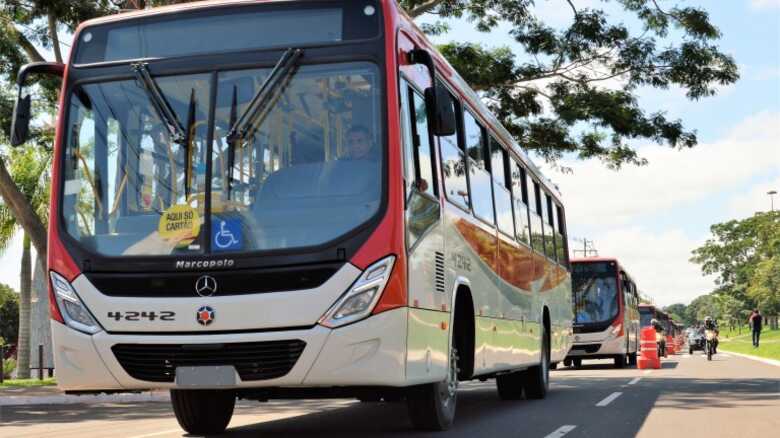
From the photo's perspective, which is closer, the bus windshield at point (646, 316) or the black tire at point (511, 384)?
the black tire at point (511, 384)

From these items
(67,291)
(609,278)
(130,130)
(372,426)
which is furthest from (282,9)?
(609,278)

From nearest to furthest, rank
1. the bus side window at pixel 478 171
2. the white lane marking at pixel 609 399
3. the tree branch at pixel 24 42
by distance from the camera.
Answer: the bus side window at pixel 478 171 < the white lane marking at pixel 609 399 < the tree branch at pixel 24 42

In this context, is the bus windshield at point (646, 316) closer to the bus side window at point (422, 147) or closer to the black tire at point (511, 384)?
the black tire at point (511, 384)

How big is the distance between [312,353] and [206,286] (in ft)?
2.95

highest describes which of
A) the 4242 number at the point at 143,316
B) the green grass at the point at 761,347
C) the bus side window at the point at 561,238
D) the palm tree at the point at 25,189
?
the palm tree at the point at 25,189

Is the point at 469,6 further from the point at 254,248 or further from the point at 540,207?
the point at 254,248

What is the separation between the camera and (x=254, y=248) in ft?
26.6

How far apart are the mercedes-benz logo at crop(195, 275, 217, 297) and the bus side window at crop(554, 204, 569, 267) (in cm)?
1085

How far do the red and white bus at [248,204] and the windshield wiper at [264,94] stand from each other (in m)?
0.01

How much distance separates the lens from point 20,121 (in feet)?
27.8

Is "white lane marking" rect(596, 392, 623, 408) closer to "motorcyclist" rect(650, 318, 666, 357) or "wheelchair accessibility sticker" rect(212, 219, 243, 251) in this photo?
"wheelchair accessibility sticker" rect(212, 219, 243, 251)

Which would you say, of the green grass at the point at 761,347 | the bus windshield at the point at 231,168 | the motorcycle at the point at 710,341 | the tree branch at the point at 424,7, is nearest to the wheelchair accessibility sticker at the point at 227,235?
the bus windshield at the point at 231,168

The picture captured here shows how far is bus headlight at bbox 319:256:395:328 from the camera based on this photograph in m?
7.92

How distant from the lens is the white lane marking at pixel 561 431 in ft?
32.3
